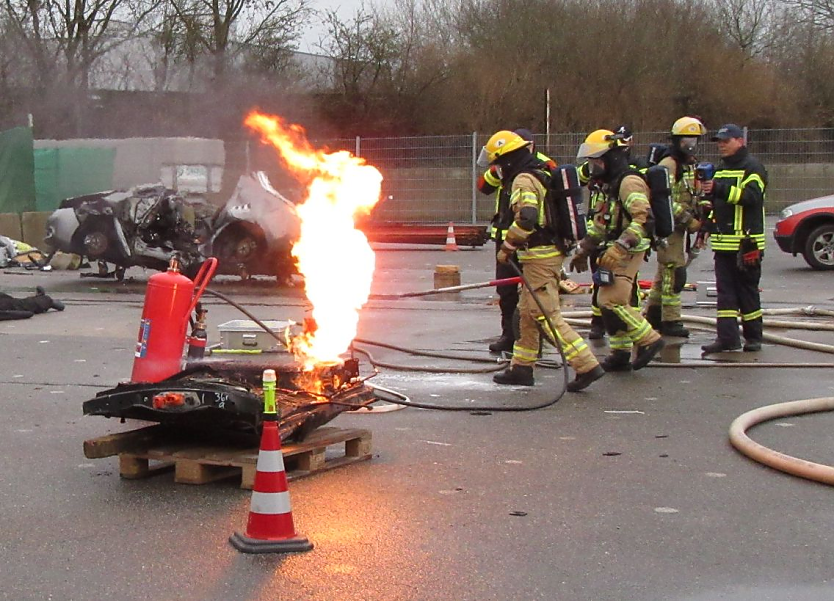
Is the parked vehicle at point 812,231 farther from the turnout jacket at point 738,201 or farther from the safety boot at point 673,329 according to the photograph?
the turnout jacket at point 738,201

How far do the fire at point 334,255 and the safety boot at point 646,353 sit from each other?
263 centimetres

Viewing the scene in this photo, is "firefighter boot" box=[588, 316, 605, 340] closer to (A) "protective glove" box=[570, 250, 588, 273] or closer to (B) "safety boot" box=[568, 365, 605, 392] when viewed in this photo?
(A) "protective glove" box=[570, 250, 588, 273]

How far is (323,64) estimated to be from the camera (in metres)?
34.3

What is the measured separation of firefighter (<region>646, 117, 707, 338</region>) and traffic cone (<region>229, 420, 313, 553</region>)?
6200 millimetres

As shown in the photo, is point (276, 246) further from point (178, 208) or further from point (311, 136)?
point (311, 136)

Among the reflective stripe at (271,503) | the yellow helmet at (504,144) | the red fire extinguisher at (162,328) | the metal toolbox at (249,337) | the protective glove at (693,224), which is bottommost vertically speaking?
the reflective stripe at (271,503)

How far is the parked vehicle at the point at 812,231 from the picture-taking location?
17.4 meters

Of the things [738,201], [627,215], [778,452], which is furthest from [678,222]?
[778,452]

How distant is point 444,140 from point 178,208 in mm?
11786

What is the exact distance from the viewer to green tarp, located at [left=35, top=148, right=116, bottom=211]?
25516mm

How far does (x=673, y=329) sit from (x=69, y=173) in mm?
18521

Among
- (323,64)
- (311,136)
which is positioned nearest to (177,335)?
(311,136)

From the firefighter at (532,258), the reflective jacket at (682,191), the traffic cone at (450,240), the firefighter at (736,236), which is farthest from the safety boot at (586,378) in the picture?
the traffic cone at (450,240)

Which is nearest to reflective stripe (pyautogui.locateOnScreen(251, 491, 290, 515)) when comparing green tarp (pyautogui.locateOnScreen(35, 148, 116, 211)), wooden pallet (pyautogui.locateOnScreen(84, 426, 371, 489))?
wooden pallet (pyautogui.locateOnScreen(84, 426, 371, 489))
